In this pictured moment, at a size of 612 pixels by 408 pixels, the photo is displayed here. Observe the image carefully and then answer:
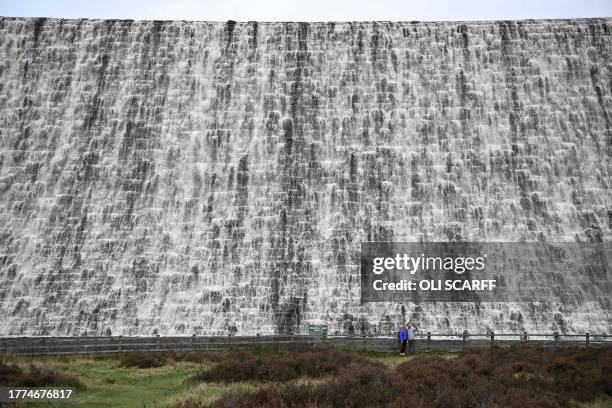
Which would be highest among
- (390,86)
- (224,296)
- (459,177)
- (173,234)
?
(390,86)

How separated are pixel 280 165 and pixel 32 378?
23157mm

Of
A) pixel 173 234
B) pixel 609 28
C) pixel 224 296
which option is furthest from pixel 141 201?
pixel 609 28

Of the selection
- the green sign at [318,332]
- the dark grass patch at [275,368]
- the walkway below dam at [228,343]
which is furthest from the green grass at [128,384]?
the green sign at [318,332]

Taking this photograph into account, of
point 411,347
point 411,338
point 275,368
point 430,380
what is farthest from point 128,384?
point 411,347

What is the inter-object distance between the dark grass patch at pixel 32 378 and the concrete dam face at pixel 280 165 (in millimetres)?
13158

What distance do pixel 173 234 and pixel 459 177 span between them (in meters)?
16.8

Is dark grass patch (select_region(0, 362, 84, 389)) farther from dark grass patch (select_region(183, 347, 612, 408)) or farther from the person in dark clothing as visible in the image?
the person in dark clothing

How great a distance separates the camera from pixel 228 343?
29172mm

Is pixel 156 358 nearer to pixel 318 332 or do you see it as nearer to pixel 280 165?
pixel 318 332

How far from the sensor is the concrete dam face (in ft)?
112

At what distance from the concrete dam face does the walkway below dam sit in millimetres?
3464

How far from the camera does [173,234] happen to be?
37.0 m

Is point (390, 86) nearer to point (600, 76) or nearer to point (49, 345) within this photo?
point (600, 76)

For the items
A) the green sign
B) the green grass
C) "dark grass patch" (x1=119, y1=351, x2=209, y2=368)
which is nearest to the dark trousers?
the green sign
